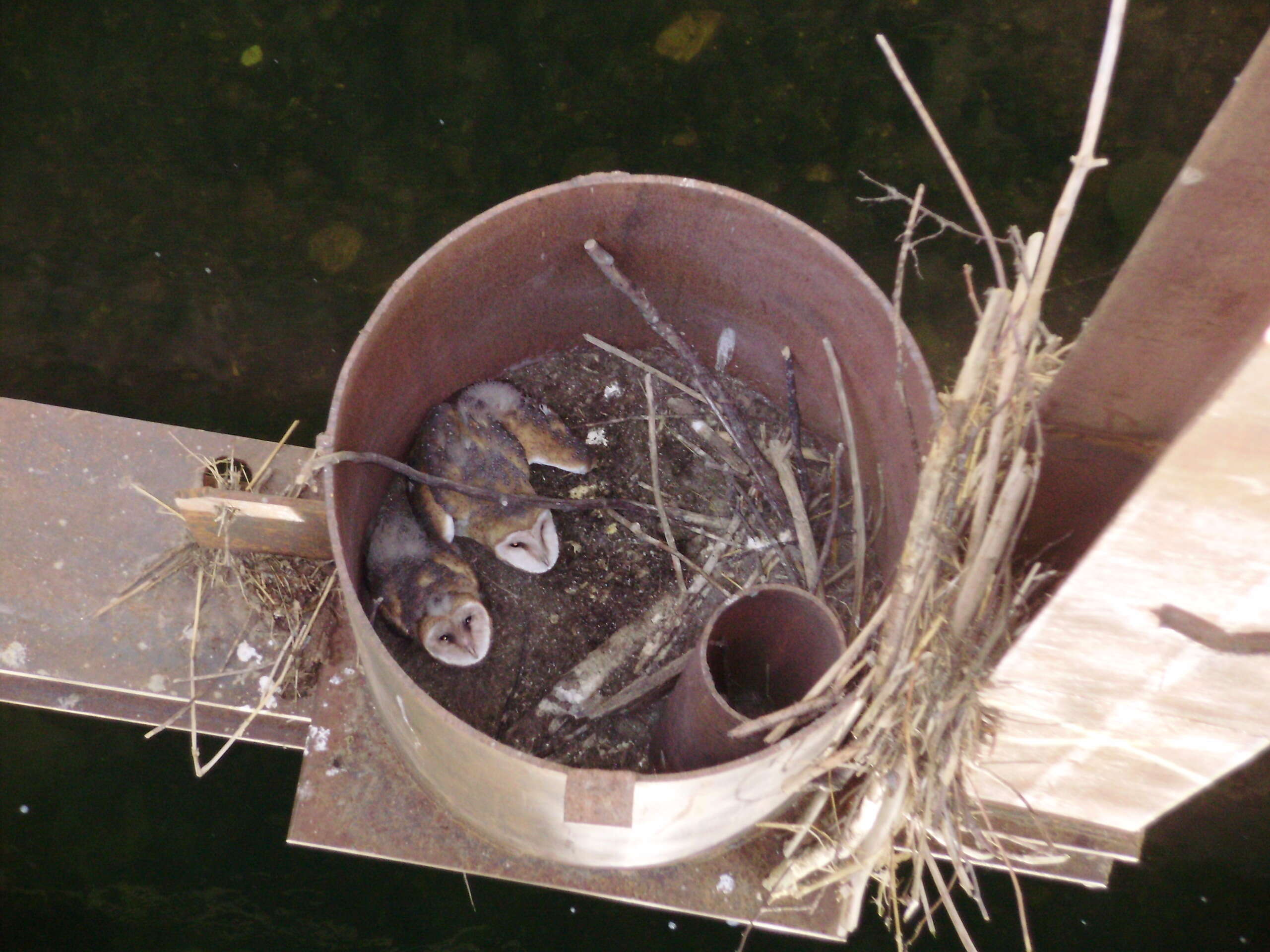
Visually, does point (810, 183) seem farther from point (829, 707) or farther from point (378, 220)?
point (829, 707)

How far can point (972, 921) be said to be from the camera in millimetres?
2607

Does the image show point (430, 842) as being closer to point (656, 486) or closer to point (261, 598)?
point (261, 598)

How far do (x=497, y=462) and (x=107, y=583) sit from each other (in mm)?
841

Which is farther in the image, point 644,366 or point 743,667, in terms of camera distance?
point 644,366

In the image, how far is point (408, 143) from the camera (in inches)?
133

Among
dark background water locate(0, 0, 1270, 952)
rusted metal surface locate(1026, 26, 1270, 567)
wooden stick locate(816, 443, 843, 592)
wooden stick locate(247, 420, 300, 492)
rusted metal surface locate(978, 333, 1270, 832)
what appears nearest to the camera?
rusted metal surface locate(978, 333, 1270, 832)

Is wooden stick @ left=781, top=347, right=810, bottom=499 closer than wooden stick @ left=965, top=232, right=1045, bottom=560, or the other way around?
wooden stick @ left=965, top=232, right=1045, bottom=560

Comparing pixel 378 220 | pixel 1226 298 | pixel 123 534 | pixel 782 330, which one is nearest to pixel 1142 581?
pixel 1226 298

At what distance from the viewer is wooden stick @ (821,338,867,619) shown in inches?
71.8

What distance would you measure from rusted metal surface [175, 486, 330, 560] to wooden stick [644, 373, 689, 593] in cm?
65

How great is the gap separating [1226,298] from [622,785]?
990 millimetres

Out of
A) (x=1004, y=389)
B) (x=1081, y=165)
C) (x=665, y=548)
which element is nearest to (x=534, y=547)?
(x=665, y=548)

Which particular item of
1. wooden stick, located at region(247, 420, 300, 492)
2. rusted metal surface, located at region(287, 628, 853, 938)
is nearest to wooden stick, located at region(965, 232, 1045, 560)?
rusted metal surface, located at region(287, 628, 853, 938)

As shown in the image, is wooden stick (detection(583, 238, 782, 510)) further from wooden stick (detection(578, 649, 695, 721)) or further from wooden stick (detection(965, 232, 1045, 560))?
wooden stick (detection(965, 232, 1045, 560))
